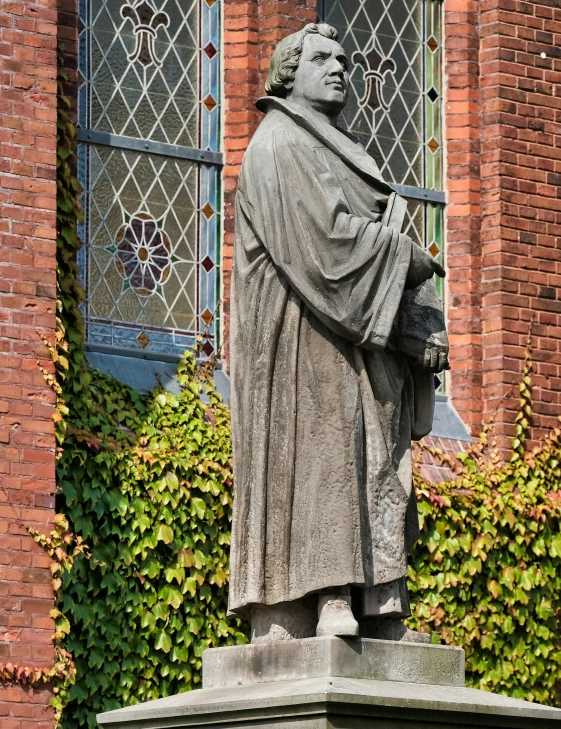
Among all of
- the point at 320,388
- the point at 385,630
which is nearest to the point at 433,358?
the point at 320,388

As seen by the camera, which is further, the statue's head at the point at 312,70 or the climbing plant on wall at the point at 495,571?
the climbing plant on wall at the point at 495,571

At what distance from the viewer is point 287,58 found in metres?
7.59

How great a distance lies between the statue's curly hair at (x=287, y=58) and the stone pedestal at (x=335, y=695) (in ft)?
6.91

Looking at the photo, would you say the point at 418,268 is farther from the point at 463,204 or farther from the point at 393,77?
the point at 393,77

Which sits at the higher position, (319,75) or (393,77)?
(393,77)

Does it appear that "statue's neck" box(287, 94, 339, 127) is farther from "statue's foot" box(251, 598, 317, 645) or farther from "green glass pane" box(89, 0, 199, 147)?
"green glass pane" box(89, 0, 199, 147)

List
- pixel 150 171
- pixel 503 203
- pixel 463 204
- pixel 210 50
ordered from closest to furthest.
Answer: pixel 150 171 < pixel 210 50 < pixel 503 203 < pixel 463 204

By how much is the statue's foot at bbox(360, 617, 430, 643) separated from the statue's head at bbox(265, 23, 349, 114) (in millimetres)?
1907

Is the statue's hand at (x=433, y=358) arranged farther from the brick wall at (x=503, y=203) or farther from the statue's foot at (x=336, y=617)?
the brick wall at (x=503, y=203)

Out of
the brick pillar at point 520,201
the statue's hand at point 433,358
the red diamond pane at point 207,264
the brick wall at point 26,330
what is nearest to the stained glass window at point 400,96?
the brick pillar at point 520,201

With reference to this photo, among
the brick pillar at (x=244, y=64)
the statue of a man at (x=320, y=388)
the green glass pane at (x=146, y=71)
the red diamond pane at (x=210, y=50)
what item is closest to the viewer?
the statue of a man at (x=320, y=388)

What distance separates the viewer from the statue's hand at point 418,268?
7.30m

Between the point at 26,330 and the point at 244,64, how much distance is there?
289 centimetres

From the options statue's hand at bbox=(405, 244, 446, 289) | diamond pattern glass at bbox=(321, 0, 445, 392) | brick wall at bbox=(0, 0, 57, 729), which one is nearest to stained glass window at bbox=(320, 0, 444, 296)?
diamond pattern glass at bbox=(321, 0, 445, 392)
